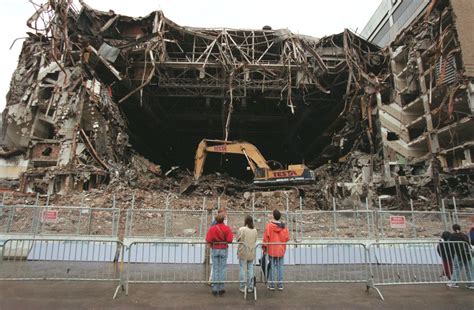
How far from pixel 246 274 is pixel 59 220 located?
857 centimetres

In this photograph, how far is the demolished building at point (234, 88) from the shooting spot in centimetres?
1877

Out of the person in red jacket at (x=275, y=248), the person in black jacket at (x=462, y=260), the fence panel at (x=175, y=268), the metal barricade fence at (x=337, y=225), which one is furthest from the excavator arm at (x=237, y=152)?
the person in black jacket at (x=462, y=260)

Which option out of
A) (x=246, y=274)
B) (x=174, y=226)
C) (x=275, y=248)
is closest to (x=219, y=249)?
(x=246, y=274)

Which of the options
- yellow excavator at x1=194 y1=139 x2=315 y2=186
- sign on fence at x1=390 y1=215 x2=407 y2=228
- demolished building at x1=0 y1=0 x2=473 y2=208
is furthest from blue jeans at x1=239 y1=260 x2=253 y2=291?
demolished building at x1=0 y1=0 x2=473 y2=208

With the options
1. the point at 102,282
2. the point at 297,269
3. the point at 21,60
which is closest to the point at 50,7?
the point at 21,60

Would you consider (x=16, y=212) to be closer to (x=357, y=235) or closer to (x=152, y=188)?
(x=152, y=188)

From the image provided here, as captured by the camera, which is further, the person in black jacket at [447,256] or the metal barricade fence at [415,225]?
the metal barricade fence at [415,225]

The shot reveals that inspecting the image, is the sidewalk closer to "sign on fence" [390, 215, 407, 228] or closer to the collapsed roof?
"sign on fence" [390, 215, 407, 228]

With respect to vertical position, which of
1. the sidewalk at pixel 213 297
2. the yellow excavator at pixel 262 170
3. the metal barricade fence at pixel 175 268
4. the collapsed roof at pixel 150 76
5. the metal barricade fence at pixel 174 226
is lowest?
the sidewalk at pixel 213 297

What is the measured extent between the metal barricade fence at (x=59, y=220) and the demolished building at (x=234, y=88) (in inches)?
255

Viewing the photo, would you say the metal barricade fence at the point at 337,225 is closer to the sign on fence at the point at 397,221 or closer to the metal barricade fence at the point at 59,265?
the sign on fence at the point at 397,221

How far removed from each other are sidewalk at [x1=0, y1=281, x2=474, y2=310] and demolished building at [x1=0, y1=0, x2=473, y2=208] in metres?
13.0

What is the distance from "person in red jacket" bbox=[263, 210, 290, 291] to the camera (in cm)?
638

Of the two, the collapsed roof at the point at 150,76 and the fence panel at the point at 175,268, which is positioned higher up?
the collapsed roof at the point at 150,76
